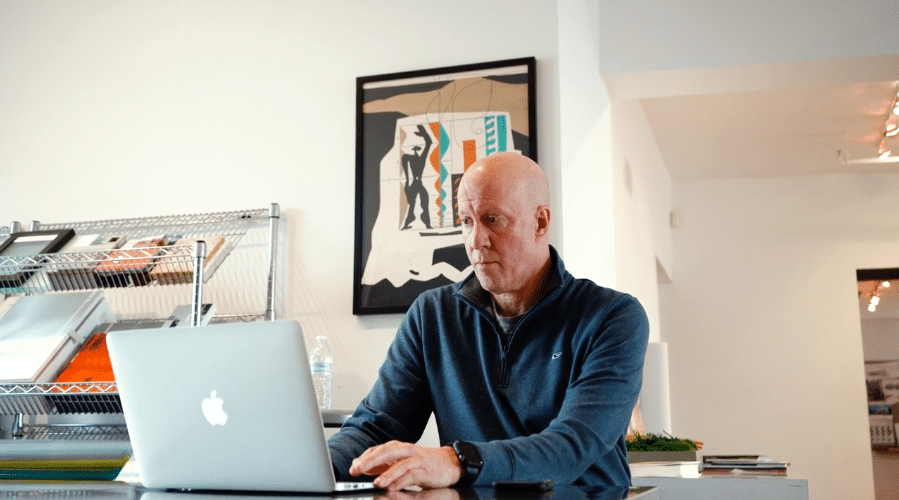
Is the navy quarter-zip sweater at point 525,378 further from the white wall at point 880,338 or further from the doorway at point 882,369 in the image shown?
the white wall at point 880,338

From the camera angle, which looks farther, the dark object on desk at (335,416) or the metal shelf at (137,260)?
the metal shelf at (137,260)

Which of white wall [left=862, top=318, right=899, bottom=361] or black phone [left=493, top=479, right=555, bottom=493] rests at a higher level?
white wall [left=862, top=318, right=899, bottom=361]

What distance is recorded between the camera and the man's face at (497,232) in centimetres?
168

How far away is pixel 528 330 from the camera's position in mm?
1637

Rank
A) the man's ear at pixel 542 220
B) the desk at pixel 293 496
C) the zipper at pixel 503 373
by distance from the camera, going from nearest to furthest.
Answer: the desk at pixel 293 496 < the zipper at pixel 503 373 < the man's ear at pixel 542 220

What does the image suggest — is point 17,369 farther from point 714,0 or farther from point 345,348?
point 714,0

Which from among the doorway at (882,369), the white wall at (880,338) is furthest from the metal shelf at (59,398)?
the white wall at (880,338)

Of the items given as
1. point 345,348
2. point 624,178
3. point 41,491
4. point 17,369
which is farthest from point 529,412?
point 624,178

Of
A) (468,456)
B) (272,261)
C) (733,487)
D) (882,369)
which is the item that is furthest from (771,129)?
(468,456)

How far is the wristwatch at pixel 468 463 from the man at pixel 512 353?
180mm

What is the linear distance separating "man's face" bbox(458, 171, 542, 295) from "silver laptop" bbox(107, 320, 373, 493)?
638 millimetres

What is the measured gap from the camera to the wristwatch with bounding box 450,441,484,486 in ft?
3.88

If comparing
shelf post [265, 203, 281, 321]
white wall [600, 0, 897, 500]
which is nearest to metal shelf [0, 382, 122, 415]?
shelf post [265, 203, 281, 321]

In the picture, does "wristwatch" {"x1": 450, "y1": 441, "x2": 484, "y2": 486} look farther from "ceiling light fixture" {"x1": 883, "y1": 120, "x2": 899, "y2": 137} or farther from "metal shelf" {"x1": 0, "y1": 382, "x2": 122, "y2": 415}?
"ceiling light fixture" {"x1": 883, "y1": 120, "x2": 899, "y2": 137}
